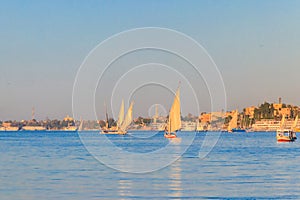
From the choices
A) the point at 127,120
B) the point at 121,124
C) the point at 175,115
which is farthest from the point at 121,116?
the point at 175,115

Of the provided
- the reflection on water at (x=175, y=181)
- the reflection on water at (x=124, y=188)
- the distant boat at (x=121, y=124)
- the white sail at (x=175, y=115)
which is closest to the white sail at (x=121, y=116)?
the distant boat at (x=121, y=124)

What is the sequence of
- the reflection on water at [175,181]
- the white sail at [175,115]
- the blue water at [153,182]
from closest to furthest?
the blue water at [153,182] < the reflection on water at [175,181] < the white sail at [175,115]

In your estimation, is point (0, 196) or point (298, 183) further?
point (298, 183)

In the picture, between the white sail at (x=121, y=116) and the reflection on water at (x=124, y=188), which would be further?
the white sail at (x=121, y=116)

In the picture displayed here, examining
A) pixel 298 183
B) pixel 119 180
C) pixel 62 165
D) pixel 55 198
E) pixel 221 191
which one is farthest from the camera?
pixel 62 165

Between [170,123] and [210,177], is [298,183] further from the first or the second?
[170,123]

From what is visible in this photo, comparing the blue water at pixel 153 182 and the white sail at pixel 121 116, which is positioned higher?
the white sail at pixel 121 116

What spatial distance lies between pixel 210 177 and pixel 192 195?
32.4 ft

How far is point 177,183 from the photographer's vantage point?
136 feet

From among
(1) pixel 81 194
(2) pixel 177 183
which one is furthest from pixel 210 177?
(1) pixel 81 194

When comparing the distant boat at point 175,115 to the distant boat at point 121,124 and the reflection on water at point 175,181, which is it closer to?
the distant boat at point 121,124

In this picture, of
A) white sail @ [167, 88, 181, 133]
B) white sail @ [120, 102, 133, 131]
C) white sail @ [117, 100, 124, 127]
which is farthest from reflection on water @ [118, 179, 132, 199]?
white sail @ [117, 100, 124, 127]

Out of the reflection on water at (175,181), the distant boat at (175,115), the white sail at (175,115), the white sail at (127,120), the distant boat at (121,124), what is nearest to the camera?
the reflection on water at (175,181)

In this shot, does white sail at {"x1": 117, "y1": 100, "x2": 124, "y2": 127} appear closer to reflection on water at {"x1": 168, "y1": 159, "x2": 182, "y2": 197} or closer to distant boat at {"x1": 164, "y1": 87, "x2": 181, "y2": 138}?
distant boat at {"x1": 164, "y1": 87, "x2": 181, "y2": 138}
